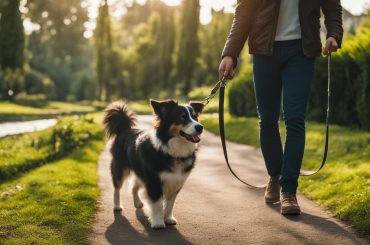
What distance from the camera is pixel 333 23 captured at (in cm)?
493

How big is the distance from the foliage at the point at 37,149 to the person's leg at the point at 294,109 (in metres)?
4.86

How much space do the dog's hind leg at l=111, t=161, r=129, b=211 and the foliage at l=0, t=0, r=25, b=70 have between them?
24810 millimetres

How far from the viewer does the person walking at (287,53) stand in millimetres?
4797

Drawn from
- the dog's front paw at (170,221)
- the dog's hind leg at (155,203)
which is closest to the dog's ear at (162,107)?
the dog's hind leg at (155,203)

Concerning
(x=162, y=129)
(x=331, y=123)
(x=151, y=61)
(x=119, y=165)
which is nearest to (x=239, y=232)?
(x=162, y=129)

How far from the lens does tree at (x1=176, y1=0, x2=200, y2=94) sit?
34219 mm

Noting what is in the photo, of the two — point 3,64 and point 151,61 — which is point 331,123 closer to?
point 3,64

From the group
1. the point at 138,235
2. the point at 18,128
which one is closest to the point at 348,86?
the point at 138,235

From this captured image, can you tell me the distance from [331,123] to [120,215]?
8.20 metres

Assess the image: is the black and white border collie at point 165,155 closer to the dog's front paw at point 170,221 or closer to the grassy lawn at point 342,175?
the dog's front paw at point 170,221

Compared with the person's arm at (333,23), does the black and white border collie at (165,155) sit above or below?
below

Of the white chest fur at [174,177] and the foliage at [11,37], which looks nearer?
the white chest fur at [174,177]

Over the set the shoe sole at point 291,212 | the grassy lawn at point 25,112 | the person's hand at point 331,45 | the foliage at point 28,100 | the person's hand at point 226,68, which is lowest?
the foliage at point 28,100

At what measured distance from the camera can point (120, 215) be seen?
5332 mm
